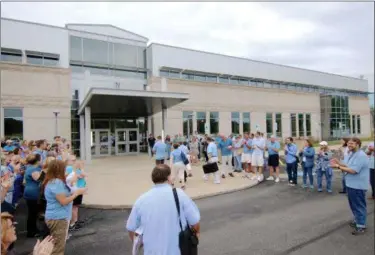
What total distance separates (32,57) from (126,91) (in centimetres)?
1073

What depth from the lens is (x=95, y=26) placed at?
2605 cm

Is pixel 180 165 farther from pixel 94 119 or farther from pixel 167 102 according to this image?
pixel 94 119

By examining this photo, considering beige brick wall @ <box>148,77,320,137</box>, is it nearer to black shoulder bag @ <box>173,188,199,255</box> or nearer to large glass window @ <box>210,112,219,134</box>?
large glass window @ <box>210,112,219,134</box>

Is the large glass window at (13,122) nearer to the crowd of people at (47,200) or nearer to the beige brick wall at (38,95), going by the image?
the beige brick wall at (38,95)

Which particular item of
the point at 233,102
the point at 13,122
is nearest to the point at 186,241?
the point at 13,122

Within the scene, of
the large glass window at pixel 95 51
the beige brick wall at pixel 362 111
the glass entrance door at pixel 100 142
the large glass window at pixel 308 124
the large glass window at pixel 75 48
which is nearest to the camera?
the glass entrance door at pixel 100 142

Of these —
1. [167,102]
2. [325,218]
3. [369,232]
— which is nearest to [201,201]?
[325,218]

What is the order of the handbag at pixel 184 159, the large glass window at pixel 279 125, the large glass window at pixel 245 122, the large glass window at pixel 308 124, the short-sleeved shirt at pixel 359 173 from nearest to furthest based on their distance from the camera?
the short-sleeved shirt at pixel 359 173
the handbag at pixel 184 159
the large glass window at pixel 245 122
the large glass window at pixel 279 125
the large glass window at pixel 308 124

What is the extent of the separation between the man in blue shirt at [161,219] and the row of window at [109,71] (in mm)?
23931

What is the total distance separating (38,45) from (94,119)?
7.12 metres

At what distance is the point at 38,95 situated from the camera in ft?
71.9

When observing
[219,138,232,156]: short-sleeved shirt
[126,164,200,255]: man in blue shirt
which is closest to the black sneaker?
[126,164,200,255]: man in blue shirt

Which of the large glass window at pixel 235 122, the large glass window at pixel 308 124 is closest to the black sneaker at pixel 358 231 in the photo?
the large glass window at pixel 235 122

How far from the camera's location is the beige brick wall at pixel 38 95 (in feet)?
69.2
